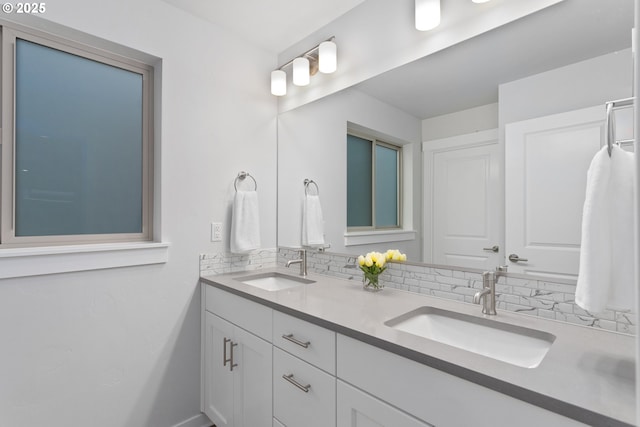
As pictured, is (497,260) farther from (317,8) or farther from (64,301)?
(64,301)

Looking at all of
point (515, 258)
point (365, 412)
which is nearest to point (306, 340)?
point (365, 412)

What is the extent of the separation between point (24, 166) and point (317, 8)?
1.63 meters

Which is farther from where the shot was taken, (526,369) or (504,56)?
(504,56)

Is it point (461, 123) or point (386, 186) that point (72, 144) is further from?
point (461, 123)

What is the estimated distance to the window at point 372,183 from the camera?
1.63 meters

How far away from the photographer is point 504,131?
1237 millimetres

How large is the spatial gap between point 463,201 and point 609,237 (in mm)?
596

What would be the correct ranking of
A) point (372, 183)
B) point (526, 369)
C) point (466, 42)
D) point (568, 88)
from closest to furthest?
point (526, 369)
point (568, 88)
point (466, 42)
point (372, 183)

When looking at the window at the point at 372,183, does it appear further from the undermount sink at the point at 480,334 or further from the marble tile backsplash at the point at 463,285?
the undermount sink at the point at 480,334

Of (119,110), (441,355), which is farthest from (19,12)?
(441,355)

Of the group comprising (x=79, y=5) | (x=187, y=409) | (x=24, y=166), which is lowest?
(x=187, y=409)

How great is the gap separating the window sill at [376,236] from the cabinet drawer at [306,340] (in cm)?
65

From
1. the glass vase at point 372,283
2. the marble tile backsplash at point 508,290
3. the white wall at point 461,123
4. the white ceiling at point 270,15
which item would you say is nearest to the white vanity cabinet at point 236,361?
the glass vase at point 372,283

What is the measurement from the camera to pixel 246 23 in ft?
6.23
